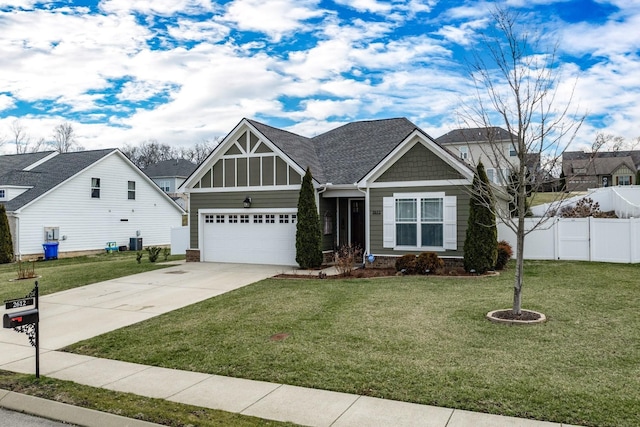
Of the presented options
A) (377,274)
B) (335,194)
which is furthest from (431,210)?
(335,194)

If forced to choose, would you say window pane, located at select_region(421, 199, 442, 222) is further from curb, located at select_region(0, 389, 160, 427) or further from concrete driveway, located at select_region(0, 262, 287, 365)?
curb, located at select_region(0, 389, 160, 427)

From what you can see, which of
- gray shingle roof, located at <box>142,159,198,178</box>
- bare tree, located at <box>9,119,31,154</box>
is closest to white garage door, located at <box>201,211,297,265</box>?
gray shingle roof, located at <box>142,159,198,178</box>

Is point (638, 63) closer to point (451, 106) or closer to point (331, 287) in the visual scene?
point (451, 106)

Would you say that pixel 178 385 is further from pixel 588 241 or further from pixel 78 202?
pixel 78 202

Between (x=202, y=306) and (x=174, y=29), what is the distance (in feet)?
29.7

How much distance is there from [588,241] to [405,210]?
621cm

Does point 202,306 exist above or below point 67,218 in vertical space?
below

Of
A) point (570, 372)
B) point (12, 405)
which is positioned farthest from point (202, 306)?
point (570, 372)

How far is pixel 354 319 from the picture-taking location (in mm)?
8461

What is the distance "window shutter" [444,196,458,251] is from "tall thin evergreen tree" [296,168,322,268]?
4.36m

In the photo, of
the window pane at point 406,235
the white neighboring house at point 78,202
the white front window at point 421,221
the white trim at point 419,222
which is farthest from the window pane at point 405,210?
the white neighboring house at point 78,202

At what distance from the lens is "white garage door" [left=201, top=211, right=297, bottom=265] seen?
17875 mm

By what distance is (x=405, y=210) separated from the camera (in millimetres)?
15578

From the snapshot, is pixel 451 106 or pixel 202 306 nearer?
pixel 202 306
